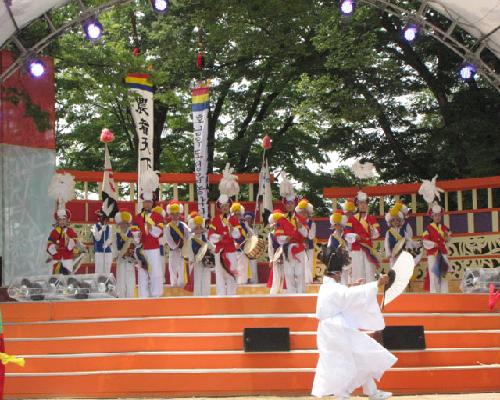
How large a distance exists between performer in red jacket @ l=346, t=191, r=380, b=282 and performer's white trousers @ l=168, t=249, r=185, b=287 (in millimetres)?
3165

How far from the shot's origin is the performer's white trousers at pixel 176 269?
16.6 m

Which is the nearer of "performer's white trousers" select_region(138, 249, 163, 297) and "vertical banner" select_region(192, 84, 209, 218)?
"performer's white trousers" select_region(138, 249, 163, 297)

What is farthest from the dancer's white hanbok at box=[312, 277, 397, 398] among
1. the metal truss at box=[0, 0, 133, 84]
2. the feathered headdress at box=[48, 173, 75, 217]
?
the feathered headdress at box=[48, 173, 75, 217]

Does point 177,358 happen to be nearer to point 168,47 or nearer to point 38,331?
point 38,331

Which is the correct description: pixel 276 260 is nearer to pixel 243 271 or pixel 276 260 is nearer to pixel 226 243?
pixel 226 243

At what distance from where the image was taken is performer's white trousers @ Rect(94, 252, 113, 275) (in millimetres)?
16719

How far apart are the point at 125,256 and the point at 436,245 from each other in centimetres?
493

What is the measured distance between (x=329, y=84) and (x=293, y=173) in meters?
2.75

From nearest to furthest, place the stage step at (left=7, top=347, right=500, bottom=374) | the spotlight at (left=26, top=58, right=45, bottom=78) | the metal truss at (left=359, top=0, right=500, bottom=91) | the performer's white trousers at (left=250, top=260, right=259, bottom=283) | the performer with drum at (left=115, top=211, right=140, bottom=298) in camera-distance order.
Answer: the stage step at (left=7, top=347, right=500, bottom=374) → the metal truss at (left=359, top=0, right=500, bottom=91) → the spotlight at (left=26, top=58, right=45, bottom=78) → the performer with drum at (left=115, top=211, right=140, bottom=298) → the performer's white trousers at (left=250, top=260, right=259, bottom=283)

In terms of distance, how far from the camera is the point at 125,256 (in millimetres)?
15406

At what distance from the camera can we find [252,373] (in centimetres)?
1075

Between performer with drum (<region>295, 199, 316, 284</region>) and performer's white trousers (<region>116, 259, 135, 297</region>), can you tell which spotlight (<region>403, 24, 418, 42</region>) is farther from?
Answer: performer's white trousers (<region>116, 259, 135, 297</region>)

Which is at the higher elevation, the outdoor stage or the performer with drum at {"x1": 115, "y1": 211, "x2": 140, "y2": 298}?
the performer with drum at {"x1": 115, "y1": 211, "x2": 140, "y2": 298}

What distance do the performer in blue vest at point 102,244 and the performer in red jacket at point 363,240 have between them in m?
4.30
